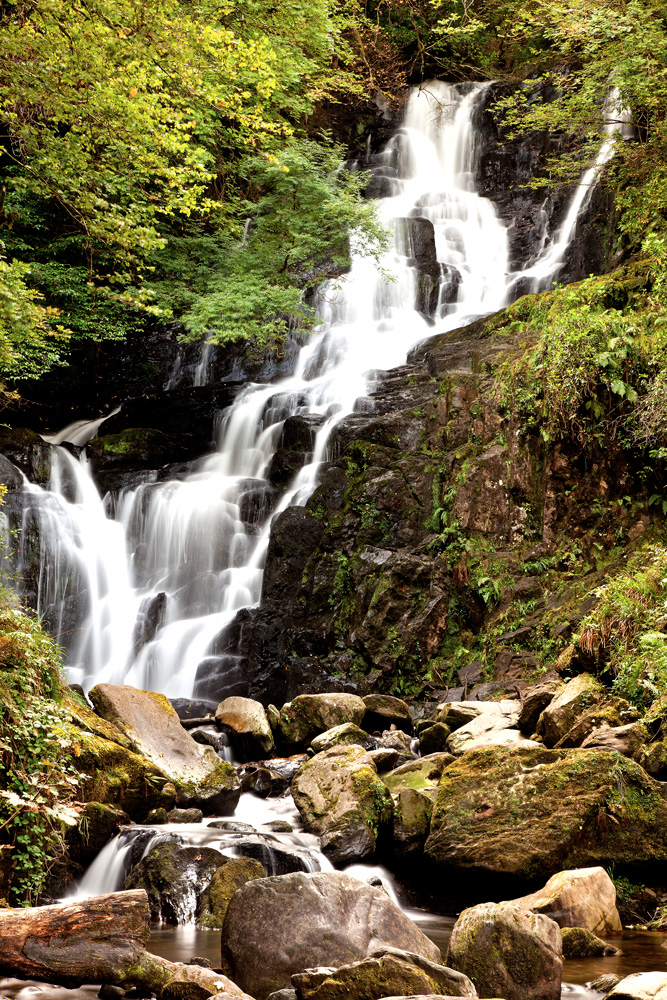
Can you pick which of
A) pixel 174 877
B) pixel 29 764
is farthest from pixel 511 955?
pixel 29 764

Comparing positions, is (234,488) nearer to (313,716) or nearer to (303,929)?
(313,716)

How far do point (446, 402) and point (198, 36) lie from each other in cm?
676

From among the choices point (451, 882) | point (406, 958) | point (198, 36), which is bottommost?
point (451, 882)

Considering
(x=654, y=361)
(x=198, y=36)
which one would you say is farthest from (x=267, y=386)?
(x=654, y=361)

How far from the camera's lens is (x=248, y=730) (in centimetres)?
1025

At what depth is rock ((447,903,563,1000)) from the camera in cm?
466

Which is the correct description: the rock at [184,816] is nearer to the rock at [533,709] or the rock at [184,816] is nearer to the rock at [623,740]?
the rock at [533,709]

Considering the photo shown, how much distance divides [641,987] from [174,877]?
3.78 meters

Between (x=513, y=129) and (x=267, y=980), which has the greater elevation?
(x=513, y=129)

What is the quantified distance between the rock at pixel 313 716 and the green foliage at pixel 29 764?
13.8ft

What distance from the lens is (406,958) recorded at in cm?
422

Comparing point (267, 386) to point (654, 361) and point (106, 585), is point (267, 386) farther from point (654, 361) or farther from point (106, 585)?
point (654, 361)

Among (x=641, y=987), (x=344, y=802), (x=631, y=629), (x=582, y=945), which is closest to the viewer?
(x=641, y=987)

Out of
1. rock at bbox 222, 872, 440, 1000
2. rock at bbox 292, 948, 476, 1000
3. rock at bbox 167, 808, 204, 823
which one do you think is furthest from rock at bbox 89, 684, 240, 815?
rock at bbox 292, 948, 476, 1000
